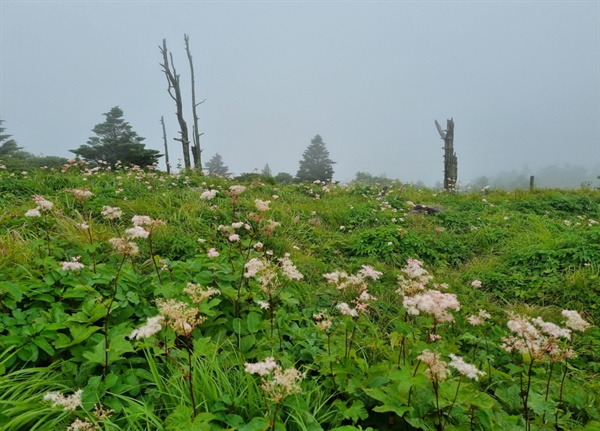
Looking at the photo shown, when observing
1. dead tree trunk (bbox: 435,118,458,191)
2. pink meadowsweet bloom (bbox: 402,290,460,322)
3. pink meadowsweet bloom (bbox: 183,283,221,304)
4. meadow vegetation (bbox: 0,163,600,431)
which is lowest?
meadow vegetation (bbox: 0,163,600,431)

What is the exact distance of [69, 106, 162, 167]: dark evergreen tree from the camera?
61.9 feet

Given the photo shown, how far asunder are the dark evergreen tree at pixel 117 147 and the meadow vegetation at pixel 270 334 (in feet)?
43.2

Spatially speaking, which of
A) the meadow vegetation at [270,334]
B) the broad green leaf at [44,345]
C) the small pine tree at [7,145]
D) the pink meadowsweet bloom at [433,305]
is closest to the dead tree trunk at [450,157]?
the meadow vegetation at [270,334]

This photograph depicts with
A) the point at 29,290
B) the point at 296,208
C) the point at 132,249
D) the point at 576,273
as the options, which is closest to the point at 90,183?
the point at 296,208

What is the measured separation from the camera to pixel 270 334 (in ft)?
8.69

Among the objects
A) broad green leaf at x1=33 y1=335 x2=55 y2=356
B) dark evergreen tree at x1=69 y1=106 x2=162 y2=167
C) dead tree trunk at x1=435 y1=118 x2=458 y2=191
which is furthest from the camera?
dark evergreen tree at x1=69 y1=106 x2=162 y2=167

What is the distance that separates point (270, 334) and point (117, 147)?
24065mm

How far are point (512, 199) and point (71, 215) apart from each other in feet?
40.7

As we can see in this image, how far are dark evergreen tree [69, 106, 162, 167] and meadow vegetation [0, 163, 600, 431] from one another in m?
13.2

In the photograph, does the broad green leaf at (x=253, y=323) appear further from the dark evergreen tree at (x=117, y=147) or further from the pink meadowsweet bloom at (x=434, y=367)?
the dark evergreen tree at (x=117, y=147)

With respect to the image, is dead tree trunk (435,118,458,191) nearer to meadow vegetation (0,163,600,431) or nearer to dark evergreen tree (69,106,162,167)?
meadow vegetation (0,163,600,431)

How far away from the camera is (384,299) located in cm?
447

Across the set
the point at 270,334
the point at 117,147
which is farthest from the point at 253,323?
the point at 117,147

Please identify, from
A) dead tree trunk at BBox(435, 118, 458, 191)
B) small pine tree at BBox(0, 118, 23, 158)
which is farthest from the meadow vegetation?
small pine tree at BBox(0, 118, 23, 158)
